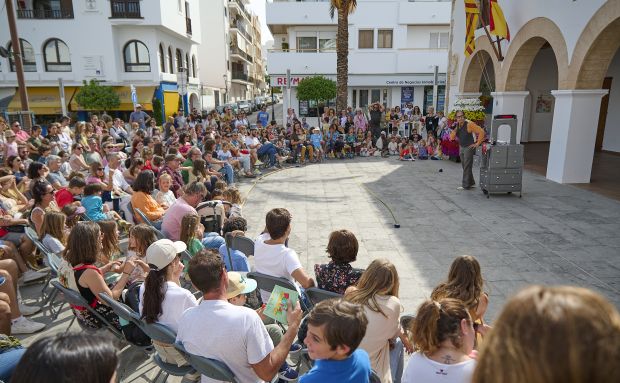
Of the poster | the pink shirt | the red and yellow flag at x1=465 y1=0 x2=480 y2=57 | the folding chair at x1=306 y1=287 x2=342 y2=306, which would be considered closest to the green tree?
the red and yellow flag at x1=465 y1=0 x2=480 y2=57

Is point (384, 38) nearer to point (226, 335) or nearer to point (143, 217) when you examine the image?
point (143, 217)

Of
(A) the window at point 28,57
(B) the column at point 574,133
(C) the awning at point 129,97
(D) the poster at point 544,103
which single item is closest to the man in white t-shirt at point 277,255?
(B) the column at point 574,133

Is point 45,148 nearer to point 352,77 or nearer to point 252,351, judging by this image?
point 252,351

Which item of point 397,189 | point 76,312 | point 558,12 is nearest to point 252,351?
point 76,312

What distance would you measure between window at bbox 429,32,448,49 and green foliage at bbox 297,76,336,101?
8.06 meters

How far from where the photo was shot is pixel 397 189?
430 inches

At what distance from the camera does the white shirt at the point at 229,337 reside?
2.55 meters

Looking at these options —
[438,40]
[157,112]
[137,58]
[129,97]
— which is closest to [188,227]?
[157,112]

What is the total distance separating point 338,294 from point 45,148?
882 cm

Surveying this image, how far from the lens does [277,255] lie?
399 cm

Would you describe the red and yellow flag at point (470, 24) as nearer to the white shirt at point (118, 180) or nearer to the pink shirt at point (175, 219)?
the white shirt at point (118, 180)

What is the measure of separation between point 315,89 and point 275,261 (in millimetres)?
20977

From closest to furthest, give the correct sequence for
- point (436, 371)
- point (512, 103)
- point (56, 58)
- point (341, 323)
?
point (341, 323) → point (436, 371) → point (512, 103) → point (56, 58)

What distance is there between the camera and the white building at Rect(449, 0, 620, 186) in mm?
9523
